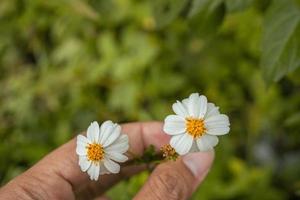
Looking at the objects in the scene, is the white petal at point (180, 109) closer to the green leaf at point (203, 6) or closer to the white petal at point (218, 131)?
the white petal at point (218, 131)

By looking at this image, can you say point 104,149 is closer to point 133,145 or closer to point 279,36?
point 133,145

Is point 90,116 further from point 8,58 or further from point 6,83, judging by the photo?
point 8,58

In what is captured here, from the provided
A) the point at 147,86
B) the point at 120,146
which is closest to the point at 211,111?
the point at 120,146

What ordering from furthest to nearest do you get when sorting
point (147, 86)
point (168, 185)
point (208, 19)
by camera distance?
point (147, 86)
point (208, 19)
point (168, 185)

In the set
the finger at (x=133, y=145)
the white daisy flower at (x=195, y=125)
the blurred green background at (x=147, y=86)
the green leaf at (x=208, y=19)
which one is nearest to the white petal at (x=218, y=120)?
the white daisy flower at (x=195, y=125)

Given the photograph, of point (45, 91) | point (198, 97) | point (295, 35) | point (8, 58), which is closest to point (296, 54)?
point (295, 35)

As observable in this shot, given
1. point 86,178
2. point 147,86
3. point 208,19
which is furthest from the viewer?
Result: point 147,86
